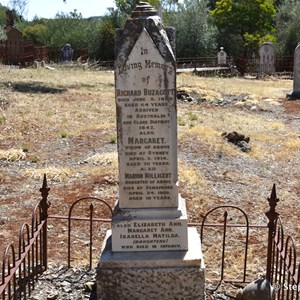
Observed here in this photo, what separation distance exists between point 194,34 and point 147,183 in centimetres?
3483

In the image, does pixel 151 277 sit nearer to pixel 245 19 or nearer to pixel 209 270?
pixel 209 270

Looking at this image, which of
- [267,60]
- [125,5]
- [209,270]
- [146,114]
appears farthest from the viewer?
[125,5]

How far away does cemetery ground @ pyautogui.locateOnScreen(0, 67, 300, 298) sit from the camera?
24.5 feet

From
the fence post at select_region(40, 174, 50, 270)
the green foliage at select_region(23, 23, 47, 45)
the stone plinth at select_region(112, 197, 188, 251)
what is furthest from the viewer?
the green foliage at select_region(23, 23, 47, 45)

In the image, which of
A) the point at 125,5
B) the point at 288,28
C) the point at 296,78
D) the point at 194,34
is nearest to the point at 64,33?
the point at 125,5

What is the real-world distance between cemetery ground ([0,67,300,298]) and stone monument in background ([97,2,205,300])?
56.6 inches

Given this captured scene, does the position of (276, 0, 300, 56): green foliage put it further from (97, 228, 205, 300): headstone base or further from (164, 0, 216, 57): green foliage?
(97, 228, 205, 300): headstone base

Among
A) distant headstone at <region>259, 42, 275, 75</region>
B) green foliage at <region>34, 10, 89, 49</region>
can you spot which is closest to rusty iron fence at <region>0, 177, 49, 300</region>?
distant headstone at <region>259, 42, 275, 75</region>

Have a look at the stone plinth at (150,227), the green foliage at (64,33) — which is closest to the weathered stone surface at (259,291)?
the stone plinth at (150,227)

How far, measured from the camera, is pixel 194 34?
38.6 metres

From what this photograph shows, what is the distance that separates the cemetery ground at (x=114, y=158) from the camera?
7.47 m

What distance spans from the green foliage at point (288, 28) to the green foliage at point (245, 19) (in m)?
1.11

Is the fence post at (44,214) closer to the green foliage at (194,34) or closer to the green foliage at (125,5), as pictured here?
the green foliage at (194,34)

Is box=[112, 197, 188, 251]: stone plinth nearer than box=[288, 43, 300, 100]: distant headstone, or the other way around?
box=[112, 197, 188, 251]: stone plinth
